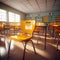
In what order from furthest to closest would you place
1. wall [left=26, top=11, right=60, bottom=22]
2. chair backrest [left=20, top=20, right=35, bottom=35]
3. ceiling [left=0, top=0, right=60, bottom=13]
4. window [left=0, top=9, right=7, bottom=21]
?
wall [left=26, top=11, right=60, bottom=22], window [left=0, top=9, right=7, bottom=21], ceiling [left=0, top=0, right=60, bottom=13], chair backrest [left=20, top=20, right=35, bottom=35]

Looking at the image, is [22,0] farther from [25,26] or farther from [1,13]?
[25,26]

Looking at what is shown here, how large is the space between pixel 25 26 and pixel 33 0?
5.09 metres

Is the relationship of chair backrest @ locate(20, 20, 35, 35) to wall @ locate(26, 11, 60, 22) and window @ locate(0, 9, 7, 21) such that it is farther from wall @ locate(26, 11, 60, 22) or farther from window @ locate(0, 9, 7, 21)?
wall @ locate(26, 11, 60, 22)

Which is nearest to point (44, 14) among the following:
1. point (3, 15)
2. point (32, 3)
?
point (32, 3)

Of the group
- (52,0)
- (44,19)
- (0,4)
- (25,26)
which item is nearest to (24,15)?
(44,19)

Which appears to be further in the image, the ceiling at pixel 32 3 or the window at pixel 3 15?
the window at pixel 3 15

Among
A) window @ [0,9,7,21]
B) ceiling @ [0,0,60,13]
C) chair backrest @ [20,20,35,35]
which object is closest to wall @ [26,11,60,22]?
ceiling @ [0,0,60,13]

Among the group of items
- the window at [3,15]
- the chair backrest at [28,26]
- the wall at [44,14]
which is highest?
the wall at [44,14]

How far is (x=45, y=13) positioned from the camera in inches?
489

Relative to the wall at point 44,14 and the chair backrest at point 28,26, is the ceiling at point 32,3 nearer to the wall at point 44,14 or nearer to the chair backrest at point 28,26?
the wall at point 44,14

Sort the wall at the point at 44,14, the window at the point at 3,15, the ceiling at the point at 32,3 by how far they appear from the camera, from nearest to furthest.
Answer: the ceiling at the point at 32,3, the window at the point at 3,15, the wall at the point at 44,14

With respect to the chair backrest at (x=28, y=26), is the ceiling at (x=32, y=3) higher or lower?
higher

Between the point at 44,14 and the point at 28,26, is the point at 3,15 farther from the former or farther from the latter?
the point at 44,14

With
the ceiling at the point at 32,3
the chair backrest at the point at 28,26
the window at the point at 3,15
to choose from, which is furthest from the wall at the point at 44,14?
the chair backrest at the point at 28,26
